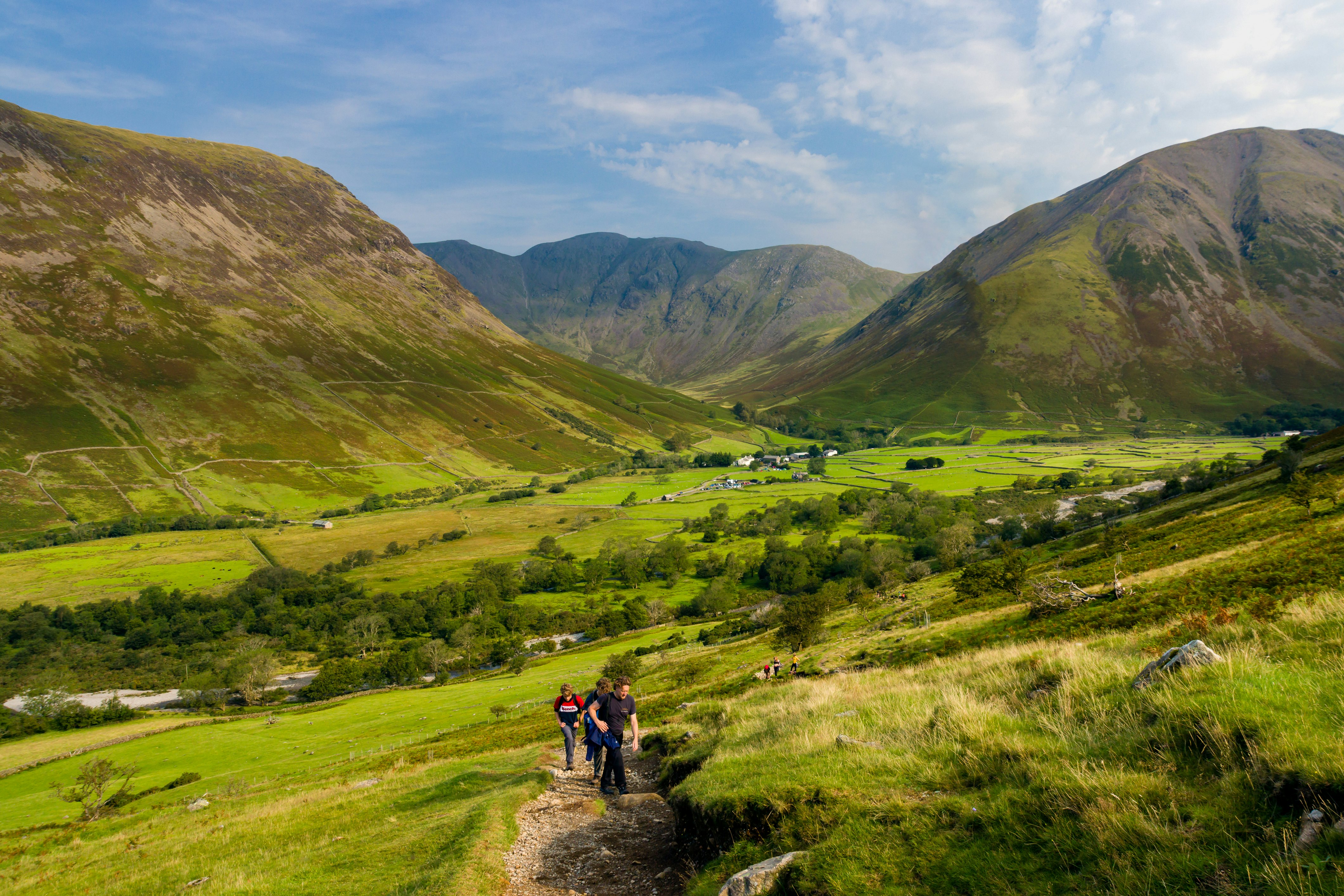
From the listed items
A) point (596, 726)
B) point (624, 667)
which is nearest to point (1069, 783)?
point (596, 726)

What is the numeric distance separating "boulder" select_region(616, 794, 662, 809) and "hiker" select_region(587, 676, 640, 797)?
1.51 ft

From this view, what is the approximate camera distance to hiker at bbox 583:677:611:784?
697 inches

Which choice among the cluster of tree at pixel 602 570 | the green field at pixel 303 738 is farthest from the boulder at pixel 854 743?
the cluster of tree at pixel 602 570

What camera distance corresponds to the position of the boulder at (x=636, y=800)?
16312 mm

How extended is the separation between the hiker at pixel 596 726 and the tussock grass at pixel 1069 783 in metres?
4.84

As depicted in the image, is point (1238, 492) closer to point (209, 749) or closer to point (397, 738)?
point (397, 738)

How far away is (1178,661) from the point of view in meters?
10.0

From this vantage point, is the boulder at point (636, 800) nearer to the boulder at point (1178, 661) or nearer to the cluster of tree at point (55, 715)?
the boulder at point (1178, 661)

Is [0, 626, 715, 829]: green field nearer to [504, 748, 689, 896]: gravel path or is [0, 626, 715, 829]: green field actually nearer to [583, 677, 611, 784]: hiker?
[583, 677, 611, 784]: hiker

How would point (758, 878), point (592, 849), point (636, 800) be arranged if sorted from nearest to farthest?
point (758, 878), point (592, 849), point (636, 800)

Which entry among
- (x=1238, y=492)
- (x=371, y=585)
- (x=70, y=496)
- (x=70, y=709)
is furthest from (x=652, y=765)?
(x=70, y=496)

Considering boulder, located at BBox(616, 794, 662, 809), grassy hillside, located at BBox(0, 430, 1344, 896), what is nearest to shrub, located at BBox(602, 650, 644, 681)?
grassy hillside, located at BBox(0, 430, 1344, 896)

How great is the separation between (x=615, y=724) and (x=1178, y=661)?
13238 millimetres

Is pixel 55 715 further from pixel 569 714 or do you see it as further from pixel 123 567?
pixel 569 714
